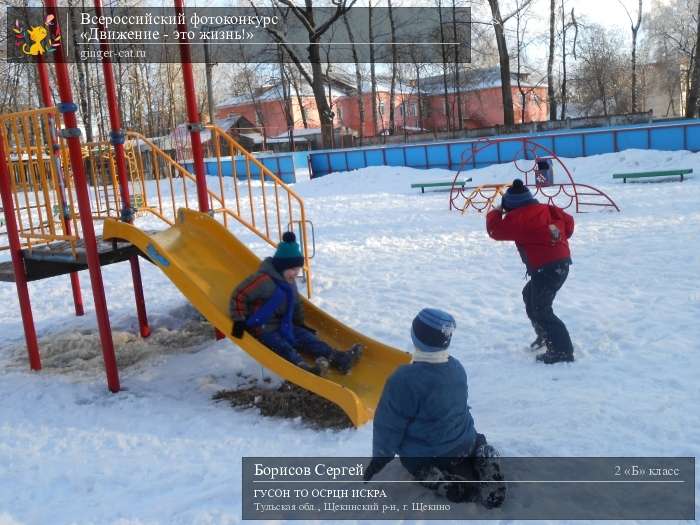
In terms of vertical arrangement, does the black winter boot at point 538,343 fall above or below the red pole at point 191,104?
below

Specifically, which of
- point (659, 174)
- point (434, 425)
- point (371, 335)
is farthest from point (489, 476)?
point (659, 174)

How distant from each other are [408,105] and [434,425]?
5158cm

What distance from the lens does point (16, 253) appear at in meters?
5.48

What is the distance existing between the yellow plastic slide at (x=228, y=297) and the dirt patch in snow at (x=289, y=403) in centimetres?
16

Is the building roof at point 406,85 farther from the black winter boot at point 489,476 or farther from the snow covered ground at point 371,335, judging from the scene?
the black winter boot at point 489,476

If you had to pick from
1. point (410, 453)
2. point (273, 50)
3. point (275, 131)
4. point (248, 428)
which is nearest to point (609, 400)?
point (410, 453)

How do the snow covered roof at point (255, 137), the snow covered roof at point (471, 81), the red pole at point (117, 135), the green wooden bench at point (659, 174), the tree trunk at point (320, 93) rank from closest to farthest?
1. the red pole at point (117, 135)
2. the green wooden bench at point (659, 174)
3. the tree trunk at point (320, 93)
4. the snow covered roof at point (471, 81)
5. the snow covered roof at point (255, 137)

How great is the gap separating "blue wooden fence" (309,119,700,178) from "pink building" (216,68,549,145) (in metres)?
22.4

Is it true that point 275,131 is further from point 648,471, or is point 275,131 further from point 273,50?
point 648,471

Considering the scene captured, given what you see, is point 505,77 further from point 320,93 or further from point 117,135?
point 117,135

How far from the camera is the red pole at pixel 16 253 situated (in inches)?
211

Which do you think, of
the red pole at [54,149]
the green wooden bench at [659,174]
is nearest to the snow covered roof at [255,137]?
the green wooden bench at [659,174]

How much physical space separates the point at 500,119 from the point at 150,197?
1341 inches

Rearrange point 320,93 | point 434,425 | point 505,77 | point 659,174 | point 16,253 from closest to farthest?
point 434,425 < point 16,253 < point 659,174 < point 505,77 < point 320,93
